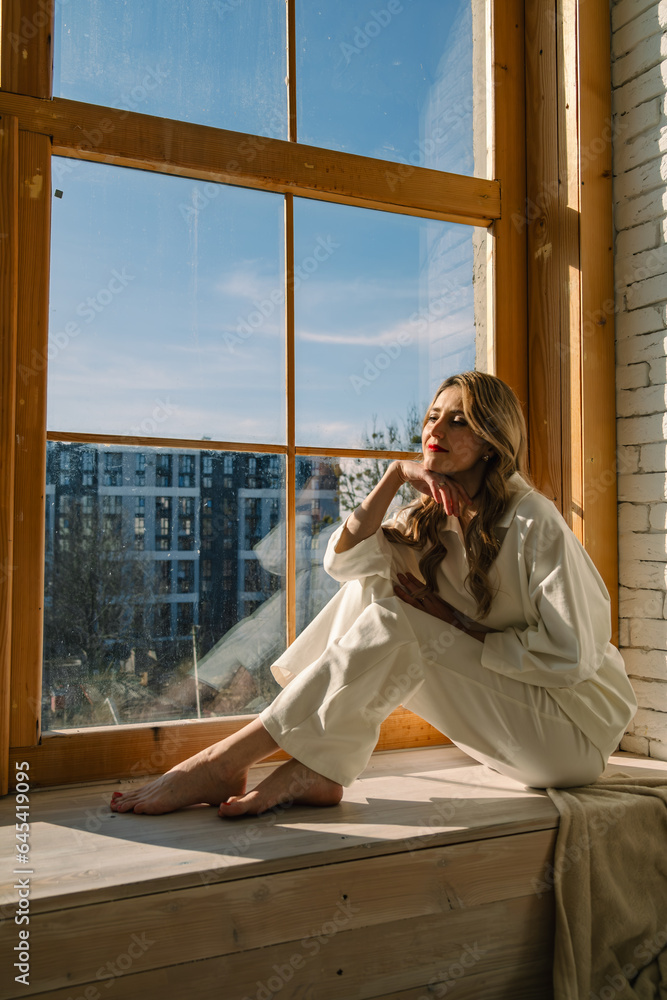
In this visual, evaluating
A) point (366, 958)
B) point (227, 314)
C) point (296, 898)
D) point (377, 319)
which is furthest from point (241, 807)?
point (377, 319)

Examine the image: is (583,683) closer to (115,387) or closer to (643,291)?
(643,291)

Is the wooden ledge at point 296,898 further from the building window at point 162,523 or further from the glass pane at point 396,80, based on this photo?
the glass pane at point 396,80

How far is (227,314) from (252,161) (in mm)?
399

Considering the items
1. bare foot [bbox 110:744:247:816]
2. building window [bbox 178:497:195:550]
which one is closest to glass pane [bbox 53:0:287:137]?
building window [bbox 178:497:195:550]

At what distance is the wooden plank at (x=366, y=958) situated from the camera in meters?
1.18

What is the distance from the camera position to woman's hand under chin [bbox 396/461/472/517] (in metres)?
1.73

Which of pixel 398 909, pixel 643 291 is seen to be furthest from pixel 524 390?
pixel 398 909

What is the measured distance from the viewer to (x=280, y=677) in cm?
183

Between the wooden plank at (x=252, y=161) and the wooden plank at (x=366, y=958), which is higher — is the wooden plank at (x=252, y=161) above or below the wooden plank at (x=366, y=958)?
above

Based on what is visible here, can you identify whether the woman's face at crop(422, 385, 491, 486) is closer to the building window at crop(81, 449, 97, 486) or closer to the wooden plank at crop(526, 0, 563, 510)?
the wooden plank at crop(526, 0, 563, 510)

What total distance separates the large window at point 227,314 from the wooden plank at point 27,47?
0.04 m

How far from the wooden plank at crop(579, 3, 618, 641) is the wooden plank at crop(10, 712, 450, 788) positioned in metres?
1.07

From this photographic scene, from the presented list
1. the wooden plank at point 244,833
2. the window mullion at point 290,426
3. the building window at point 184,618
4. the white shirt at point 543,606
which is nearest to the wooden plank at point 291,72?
the window mullion at point 290,426

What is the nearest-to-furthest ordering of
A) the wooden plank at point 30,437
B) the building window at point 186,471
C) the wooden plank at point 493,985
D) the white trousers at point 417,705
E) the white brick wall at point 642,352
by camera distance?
the wooden plank at point 493,985
the white trousers at point 417,705
the wooden plank at point 30,437
the building window at point 186,471
the white brick wall at point 642,352
